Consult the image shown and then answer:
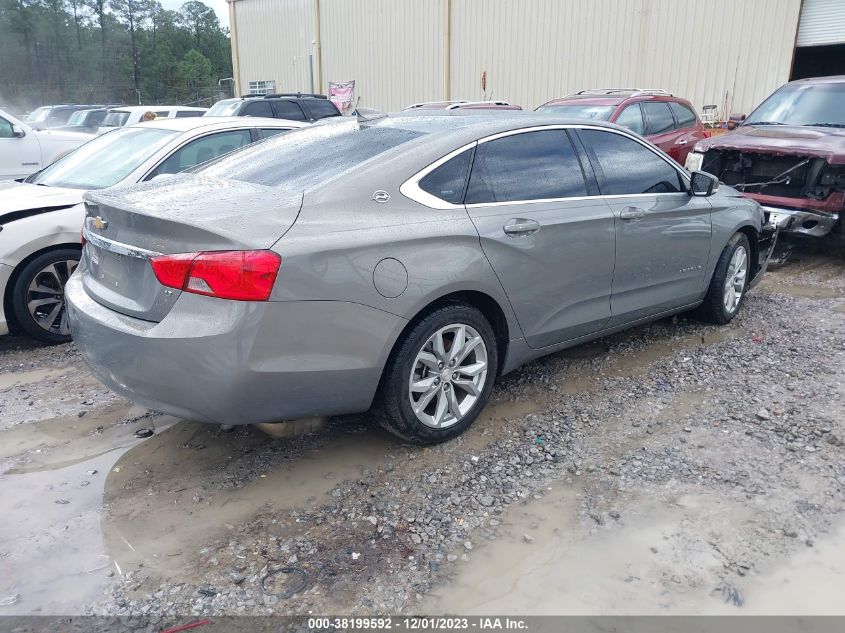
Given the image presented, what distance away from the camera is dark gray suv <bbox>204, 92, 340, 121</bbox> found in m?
13.9

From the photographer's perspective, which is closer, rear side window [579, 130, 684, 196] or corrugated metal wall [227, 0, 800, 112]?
rear side window [579, 130, 684, 196]

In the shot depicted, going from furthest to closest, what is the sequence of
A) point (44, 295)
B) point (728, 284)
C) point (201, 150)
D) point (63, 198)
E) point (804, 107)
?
1. point (804, 107)
2. point (201, 150)
3. point (728, 284)
4. point (63, 198)
5. point (44, 295)

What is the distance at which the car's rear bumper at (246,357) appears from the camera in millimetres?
2857

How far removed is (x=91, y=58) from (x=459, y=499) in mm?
56516

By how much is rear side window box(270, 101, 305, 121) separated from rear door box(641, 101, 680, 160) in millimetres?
7071

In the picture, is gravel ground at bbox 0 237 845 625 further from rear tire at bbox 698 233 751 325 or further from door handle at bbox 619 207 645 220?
door handle at bbox 619 207 645 220

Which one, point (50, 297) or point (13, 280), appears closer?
point (13, 280)

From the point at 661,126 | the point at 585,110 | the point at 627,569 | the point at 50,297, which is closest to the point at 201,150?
the point at 50,297

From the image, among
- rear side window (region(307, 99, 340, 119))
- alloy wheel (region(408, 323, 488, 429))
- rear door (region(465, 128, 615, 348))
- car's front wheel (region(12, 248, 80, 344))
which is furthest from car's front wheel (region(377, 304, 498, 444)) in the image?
rear side window (region(307, 99, 340, 119))

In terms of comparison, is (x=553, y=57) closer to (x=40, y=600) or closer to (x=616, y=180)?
(x=616, y=180)

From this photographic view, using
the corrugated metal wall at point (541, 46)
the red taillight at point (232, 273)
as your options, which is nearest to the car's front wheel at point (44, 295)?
the red taillight at point (232, 273)

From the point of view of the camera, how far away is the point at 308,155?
12.2 ft

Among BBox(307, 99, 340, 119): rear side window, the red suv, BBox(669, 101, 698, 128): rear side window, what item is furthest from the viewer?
BBox(307, 99, 340, 119): rear side window

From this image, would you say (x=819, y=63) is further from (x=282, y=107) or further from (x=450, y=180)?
(x=450, y=180)
